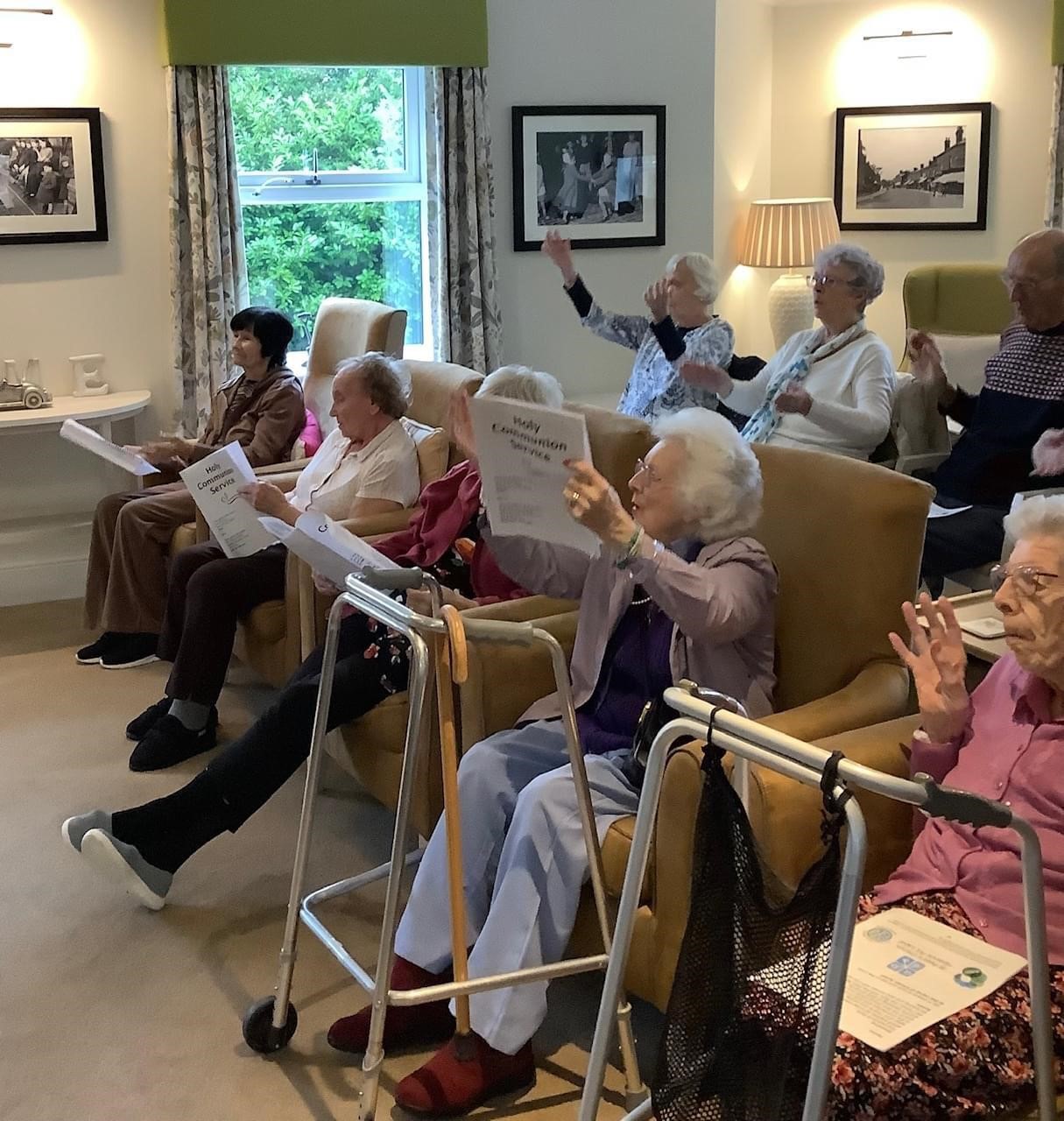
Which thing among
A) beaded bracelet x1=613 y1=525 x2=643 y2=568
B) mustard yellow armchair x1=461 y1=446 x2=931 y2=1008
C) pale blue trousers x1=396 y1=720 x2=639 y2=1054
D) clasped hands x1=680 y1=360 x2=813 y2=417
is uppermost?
clasped hands x1=680 y1=360 x2=813 y2=417

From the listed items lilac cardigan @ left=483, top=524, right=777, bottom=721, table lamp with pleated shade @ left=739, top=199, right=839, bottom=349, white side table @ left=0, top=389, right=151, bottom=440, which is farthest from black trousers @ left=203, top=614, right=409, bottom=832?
table lamp with pleated shade @ left=739, top=199, right=839, bottom=349

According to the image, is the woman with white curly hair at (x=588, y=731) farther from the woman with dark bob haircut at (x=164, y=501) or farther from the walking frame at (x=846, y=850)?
the woman with dark bob haircut at (x=164, y=501)

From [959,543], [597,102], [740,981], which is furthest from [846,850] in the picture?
[597,102]

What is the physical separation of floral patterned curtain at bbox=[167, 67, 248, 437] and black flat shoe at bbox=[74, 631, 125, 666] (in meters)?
0.99

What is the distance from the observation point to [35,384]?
4625 millimetres

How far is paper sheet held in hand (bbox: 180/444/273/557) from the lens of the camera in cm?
323

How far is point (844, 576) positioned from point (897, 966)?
82 centimetres

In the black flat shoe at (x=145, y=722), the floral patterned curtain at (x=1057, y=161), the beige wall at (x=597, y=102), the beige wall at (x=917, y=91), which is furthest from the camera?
the beige wall at (x=917, y=91)

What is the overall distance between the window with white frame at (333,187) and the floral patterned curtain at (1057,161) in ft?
8.36

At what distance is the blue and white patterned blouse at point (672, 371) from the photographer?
4.07 m

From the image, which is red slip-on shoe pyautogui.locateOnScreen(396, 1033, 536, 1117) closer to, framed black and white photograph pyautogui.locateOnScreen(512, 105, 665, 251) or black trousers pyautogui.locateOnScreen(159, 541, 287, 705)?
black trousers pyautogui.locateOnScreen(159, 541, 287, 705)

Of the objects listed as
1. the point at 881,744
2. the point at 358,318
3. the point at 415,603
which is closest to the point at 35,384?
the point at 358,318

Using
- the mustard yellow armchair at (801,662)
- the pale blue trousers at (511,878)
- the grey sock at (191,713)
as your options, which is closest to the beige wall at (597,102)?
the grey sock at (191,713)

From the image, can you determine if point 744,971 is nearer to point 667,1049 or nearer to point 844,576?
point 667,1049
